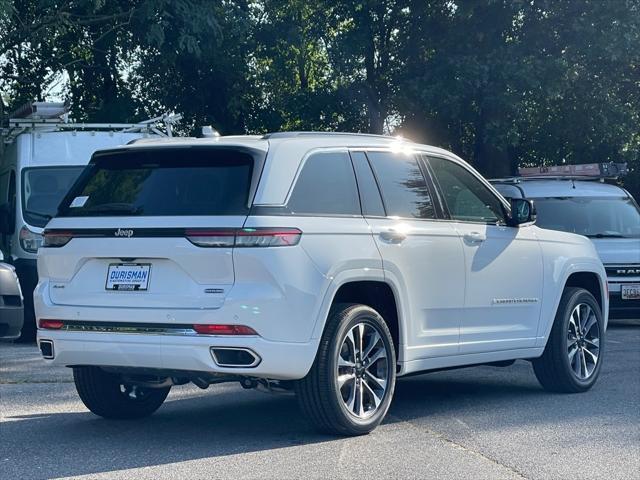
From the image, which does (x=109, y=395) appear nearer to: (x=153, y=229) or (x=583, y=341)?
(x=153, y=229)

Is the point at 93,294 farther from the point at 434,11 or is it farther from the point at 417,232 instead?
the point at 434,11

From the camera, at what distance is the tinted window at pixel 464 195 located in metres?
8.16

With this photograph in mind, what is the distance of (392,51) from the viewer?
974 inches

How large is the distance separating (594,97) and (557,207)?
8.55 meters

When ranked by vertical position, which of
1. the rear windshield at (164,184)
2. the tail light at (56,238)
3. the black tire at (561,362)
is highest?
the rear windshield at (164,184)

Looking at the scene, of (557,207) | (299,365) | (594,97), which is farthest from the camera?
(594,97)

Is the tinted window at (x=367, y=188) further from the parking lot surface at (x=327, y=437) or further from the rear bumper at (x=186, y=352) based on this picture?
the parking lot surface at (x=327, y=437)

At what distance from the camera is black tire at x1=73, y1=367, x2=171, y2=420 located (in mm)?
7562

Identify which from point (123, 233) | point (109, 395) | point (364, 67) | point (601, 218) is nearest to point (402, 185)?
point (123, 233)

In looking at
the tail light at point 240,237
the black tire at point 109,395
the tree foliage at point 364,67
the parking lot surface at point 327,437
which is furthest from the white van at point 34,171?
the tail light at point 240,237

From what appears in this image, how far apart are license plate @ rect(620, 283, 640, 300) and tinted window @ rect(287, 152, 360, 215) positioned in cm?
818

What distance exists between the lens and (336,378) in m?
6.77

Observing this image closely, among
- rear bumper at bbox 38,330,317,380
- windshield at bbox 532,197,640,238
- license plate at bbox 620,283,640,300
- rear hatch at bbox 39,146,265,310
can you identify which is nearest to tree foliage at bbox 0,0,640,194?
windshield at bbox 532,197,640,238

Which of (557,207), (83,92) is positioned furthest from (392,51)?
(557,207)
